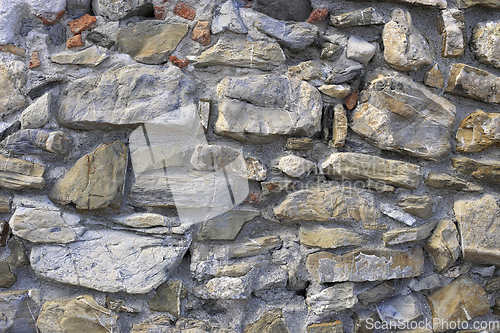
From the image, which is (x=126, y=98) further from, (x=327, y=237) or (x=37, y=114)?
(x=327, y=237)

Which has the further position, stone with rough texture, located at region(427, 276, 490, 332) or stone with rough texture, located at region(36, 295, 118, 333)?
stone with rough texture, located at region(427, 276, 490, 332)

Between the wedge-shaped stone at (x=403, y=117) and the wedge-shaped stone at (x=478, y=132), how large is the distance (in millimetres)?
55

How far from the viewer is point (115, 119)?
1198 mm

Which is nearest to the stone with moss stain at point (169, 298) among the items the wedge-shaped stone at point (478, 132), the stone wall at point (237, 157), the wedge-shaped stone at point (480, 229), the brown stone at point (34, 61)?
the stone wall at point (237, 157)

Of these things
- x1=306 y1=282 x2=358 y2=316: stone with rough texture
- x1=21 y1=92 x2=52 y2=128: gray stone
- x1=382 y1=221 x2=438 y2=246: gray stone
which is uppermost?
x1=21 y1=92 x2=52 y2=128: gray stone

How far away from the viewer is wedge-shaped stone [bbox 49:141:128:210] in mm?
1191

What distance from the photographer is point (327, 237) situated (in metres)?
1.26

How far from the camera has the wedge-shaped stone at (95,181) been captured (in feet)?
3.91

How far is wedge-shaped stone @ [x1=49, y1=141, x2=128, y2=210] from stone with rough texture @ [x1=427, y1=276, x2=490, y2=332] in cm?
125

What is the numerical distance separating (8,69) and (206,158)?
77 centimetres

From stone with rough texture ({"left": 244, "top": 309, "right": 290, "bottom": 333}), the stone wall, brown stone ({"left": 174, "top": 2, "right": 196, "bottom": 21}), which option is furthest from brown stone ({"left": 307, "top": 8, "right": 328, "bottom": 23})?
stone with rough texture ({"left": 244, "top": 309, "right": 290, "bottom": 333})

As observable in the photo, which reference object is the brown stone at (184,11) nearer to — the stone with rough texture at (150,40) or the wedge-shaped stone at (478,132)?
the stone with rough texture at (150,40)

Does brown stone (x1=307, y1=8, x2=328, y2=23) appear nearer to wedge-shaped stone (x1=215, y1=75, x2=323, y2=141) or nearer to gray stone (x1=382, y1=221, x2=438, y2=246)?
wedge-shaped stone (x1=215, y1=75, x2=323, y2=141)

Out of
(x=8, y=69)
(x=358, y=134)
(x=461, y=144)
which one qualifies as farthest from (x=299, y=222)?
(x=8, y=69)
